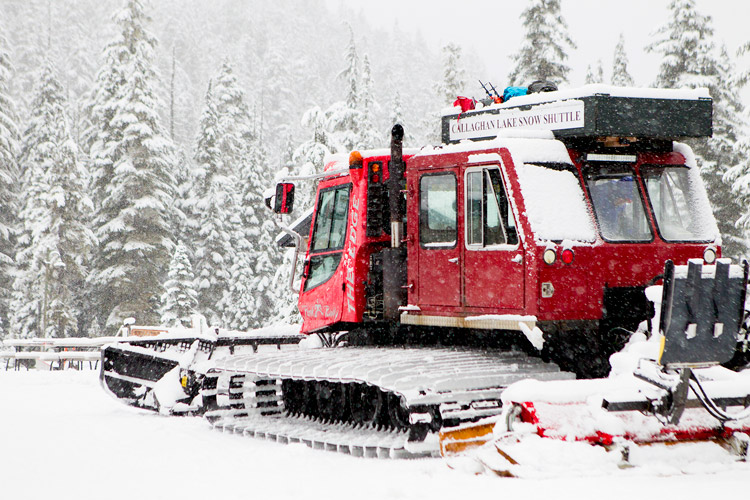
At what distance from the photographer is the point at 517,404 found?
621 centimetres

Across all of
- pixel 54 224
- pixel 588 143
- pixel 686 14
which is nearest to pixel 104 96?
pixel 54 224

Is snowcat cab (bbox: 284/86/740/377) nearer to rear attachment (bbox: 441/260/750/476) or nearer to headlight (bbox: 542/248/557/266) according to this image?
headlight (bbox: 542/248/557/266)

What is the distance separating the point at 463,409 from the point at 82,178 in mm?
33983

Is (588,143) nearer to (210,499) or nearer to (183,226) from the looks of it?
(210,499)

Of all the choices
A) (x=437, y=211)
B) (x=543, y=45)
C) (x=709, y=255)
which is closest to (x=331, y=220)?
(x=437, y=211)

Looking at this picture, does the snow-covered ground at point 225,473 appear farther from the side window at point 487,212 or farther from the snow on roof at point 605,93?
the snow on roof at point 605,93

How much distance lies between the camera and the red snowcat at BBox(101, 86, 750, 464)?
243 inches

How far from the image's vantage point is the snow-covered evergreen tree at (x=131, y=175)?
3584 cm

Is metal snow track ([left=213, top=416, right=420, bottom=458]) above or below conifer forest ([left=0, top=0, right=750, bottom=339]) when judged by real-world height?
below

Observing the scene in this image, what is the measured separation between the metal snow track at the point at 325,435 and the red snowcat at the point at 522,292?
31 mm

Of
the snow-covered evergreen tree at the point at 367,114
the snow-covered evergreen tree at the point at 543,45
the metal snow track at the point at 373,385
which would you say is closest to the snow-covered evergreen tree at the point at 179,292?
the snow-covered evergreen tree at the point at 367,114

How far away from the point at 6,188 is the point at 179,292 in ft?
33.8

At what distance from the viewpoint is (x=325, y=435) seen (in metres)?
8.35

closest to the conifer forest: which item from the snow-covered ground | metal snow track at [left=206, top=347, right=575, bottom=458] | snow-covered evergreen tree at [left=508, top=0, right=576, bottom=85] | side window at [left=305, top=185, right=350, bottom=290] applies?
snow-covered evergreen tree at [left=508, top=0, right=576, bottom=85]
